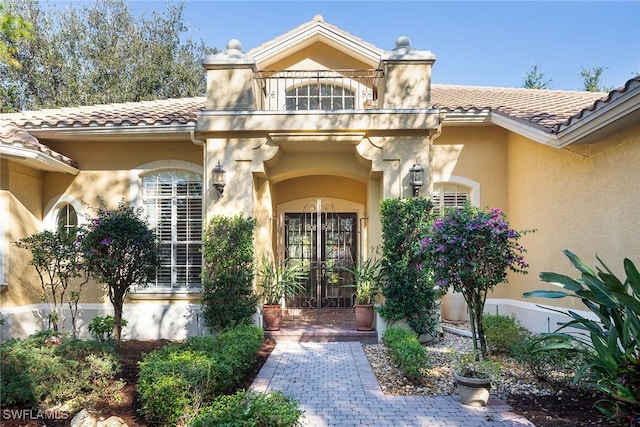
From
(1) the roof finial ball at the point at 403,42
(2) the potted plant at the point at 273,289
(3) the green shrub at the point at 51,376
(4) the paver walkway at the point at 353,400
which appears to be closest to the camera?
(4) the paver walkway at the point at 353,400

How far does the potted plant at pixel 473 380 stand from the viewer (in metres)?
5.46

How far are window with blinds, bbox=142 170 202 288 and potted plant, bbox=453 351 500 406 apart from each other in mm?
6908

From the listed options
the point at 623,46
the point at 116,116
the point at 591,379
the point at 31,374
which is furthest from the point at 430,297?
the point at 623,46

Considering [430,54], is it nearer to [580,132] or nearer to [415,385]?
[580,132]

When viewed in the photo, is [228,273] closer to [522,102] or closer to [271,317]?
[271,317]

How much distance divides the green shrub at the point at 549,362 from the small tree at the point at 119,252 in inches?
272

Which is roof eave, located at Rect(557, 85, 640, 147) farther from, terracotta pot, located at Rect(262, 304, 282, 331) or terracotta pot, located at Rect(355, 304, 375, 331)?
terracotta pot, located at Rect(262, 304, 282, 331)

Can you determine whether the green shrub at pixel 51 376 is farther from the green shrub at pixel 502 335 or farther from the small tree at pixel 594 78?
the small tree at pixel 594 78

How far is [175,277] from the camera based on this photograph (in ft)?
33.9

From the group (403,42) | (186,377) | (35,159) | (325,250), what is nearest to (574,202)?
(403,42)

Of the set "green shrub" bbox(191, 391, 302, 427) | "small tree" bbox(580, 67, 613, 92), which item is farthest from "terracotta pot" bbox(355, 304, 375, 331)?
"small tree" bbox(580, 67, 613, 92)

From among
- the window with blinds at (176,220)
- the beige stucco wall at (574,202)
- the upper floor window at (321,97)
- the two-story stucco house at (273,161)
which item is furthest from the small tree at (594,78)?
the window with blinds at (176,220)

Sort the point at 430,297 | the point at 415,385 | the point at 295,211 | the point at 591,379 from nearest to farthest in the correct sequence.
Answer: the point at 591,379, the point at 415,385, the point at 430,297, the point at 295,211

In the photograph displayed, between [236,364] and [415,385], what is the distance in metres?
2.74
